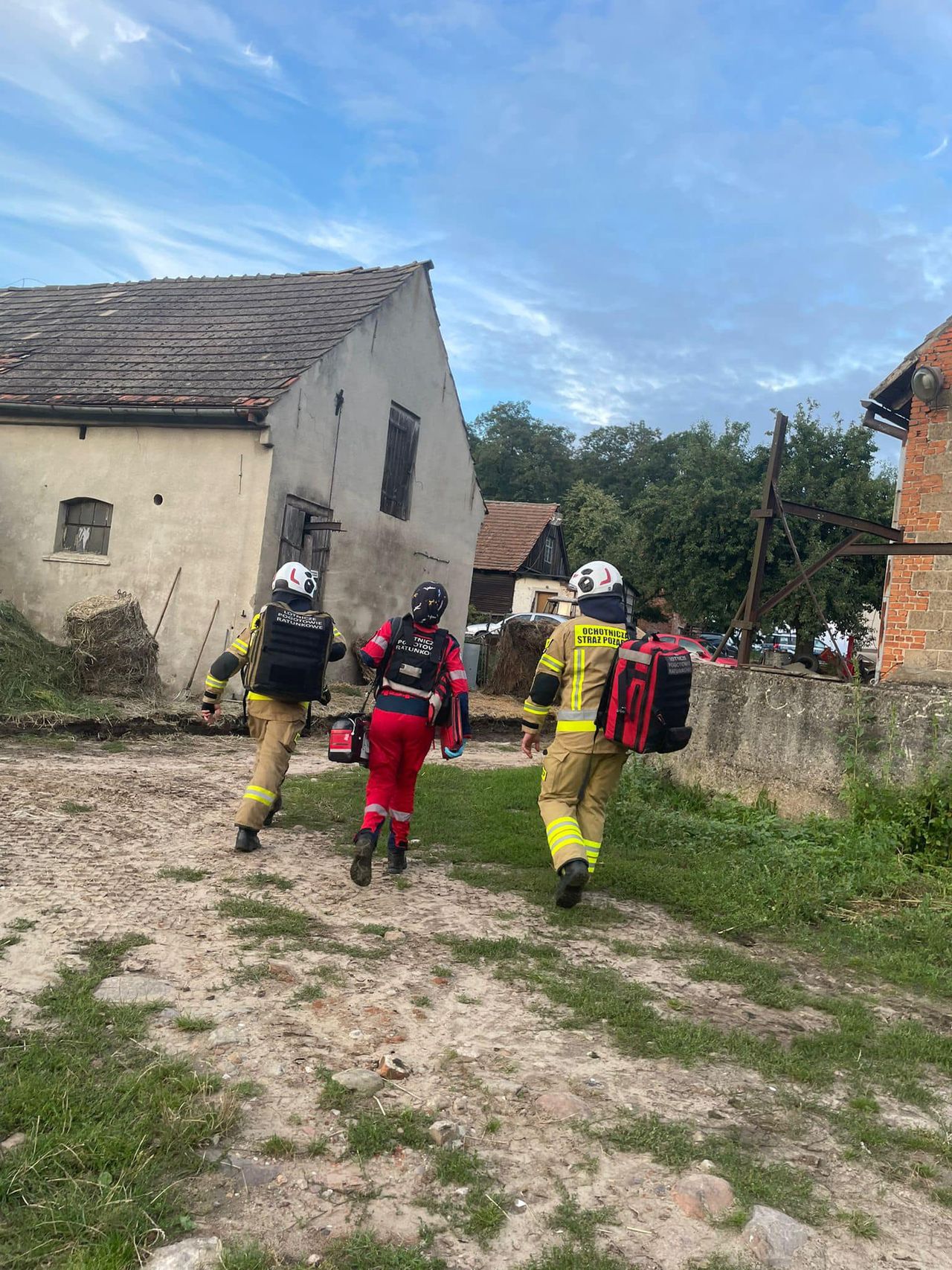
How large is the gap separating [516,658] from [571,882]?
13.8m

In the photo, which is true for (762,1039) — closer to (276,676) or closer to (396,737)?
(396,737)

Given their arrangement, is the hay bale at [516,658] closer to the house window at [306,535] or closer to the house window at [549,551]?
the house window at [306,535]

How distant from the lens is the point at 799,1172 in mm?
2863

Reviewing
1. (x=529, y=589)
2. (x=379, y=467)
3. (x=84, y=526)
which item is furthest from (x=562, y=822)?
(x=529, y=589)

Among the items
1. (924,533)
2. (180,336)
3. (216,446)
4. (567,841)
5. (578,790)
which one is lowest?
(567,841)

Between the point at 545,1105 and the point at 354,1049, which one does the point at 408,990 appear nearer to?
the point at 354,1049

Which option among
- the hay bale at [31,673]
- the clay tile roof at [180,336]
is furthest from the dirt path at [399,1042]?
the clay tile roof at [180,336]

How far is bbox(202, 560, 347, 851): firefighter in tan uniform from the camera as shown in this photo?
620 cm

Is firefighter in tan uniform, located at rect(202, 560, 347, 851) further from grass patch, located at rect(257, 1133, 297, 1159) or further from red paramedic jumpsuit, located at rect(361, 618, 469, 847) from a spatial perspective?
grass patch, located at rect(257, 1133, 297, 1159)

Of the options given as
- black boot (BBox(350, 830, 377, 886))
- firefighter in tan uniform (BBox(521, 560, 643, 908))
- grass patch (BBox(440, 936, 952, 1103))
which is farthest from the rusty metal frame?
grass patch (BBox(440, 936, 952, 1103))

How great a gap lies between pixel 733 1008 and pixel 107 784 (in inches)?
213

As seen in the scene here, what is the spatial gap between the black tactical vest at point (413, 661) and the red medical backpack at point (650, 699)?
1.11 m

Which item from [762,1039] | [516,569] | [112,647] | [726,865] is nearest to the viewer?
[762,1039]

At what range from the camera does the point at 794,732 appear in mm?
7863
